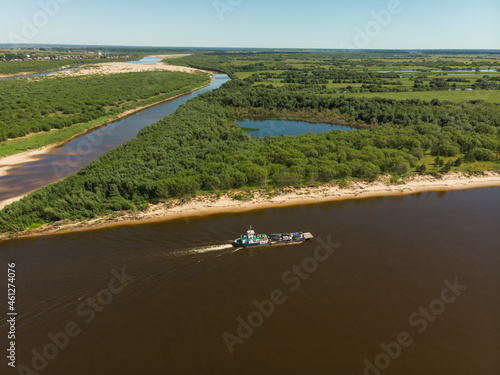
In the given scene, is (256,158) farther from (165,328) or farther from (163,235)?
(165,328)

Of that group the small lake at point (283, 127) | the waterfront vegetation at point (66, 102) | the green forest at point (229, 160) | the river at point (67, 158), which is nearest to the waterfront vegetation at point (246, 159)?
the green forest at point (229, 160)

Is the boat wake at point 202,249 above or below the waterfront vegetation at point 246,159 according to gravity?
below

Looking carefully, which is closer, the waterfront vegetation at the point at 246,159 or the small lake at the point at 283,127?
the waterfront vegetation at the point at 246,159

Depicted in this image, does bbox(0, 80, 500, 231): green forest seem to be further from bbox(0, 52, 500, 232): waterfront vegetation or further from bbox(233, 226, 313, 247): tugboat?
bbox(233, 226, 313, 247): tugboat

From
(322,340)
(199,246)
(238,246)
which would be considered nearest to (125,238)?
(199,246)

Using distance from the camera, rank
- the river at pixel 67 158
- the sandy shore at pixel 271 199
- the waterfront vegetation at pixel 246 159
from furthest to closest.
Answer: the river at pixel 67 158, the waterfront vegetation at pixel 246 159, the sandy shore at pixel 271 199

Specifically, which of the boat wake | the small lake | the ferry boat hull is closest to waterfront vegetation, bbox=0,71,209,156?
the small lake

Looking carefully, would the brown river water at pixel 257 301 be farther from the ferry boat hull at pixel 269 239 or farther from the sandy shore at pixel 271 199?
the sandy shore at pixel 271 199
